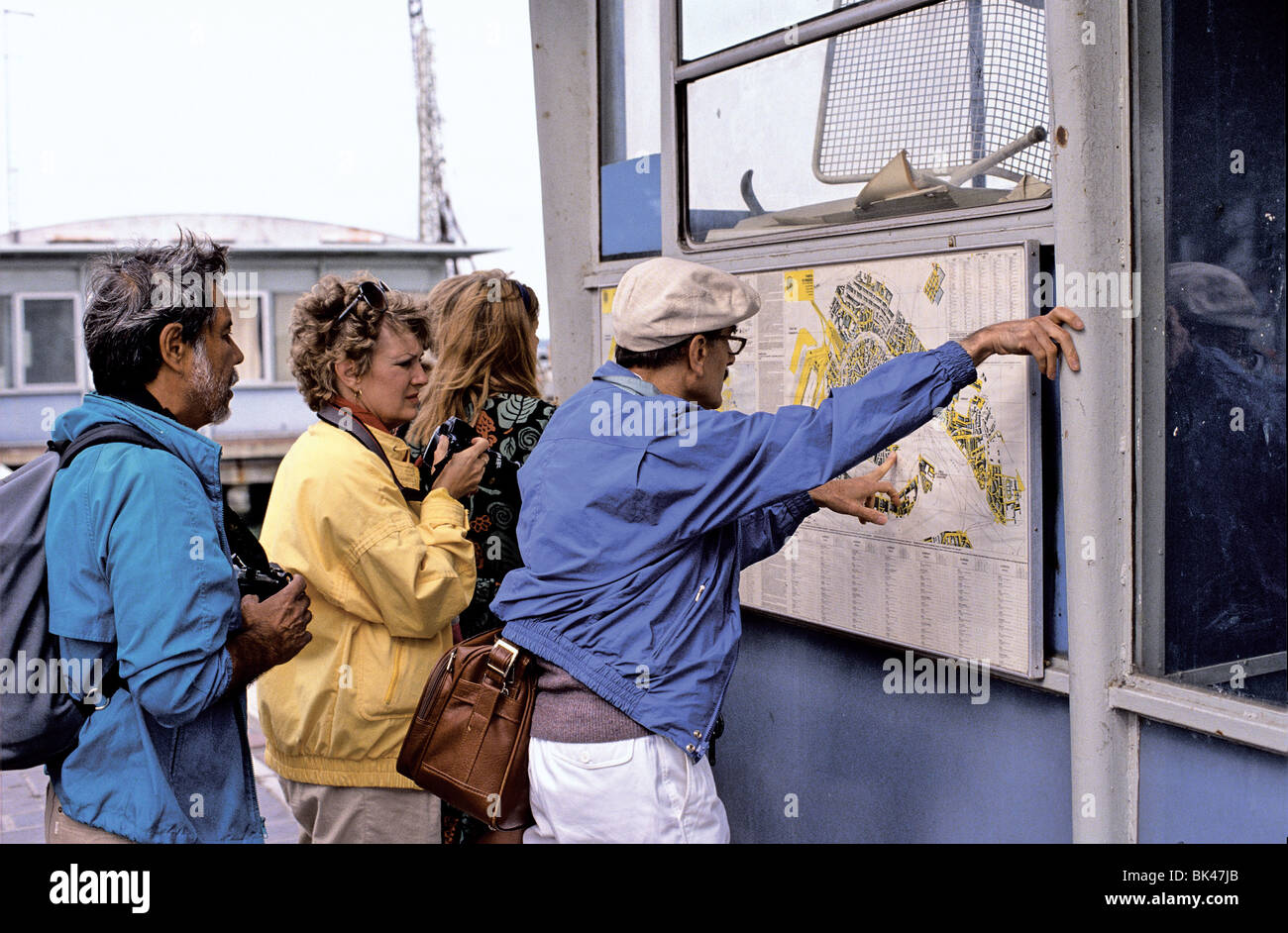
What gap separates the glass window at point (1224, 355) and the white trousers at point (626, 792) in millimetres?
951

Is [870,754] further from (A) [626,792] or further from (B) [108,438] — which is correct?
(B) [108,438]

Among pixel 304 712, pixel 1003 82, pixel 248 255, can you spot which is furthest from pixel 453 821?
pixel 248 255

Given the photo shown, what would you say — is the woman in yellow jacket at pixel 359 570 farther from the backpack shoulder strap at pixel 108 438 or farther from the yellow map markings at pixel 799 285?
the yellow map markings at pixel 799 285

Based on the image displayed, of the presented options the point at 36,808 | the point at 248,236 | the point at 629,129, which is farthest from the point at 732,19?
the point at 248,236

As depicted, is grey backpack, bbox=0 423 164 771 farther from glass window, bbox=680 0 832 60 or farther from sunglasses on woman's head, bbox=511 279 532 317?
glass window, bbox=680 0 832 60

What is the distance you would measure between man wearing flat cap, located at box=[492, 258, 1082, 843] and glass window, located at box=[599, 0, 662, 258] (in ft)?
5.59

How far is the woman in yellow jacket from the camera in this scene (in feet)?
9.60

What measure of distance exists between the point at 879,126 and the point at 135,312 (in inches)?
68.8

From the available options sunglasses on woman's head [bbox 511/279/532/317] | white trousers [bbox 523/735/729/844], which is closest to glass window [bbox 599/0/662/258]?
sunglasses on woman's head [bbox 511/279/532/317]

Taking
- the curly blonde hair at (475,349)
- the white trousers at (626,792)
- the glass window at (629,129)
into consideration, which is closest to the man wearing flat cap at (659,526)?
the white trousers at (626,792)

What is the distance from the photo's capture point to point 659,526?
91.9 inches

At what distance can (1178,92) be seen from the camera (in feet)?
7.85

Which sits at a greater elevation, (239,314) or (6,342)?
(239,314)
